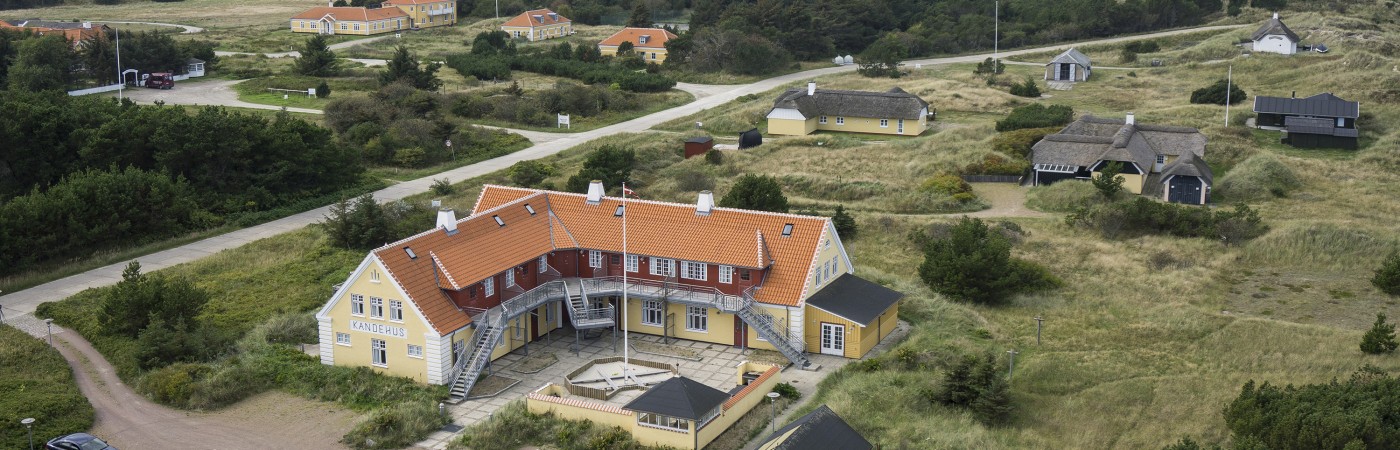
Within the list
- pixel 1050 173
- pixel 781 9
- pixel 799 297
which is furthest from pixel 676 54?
pixel 799 297

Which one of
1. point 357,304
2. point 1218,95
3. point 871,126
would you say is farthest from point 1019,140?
point 357,304

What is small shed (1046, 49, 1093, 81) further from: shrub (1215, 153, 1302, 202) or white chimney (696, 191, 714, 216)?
white chimney (696, 191, 714, 216)

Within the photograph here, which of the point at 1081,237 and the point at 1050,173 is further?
the point at 1050,173

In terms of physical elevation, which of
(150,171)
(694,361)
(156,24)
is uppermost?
(156,24)

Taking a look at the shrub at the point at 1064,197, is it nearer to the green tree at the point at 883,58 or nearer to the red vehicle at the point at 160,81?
the green tree at the point at 883,58

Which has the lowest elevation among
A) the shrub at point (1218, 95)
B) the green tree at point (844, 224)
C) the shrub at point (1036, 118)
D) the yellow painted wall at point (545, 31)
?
the green tree at point (844, 224)

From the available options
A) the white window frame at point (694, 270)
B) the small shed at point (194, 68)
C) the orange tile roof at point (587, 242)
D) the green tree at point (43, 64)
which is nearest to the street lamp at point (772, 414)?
the orange tile roof at point (587, 242)

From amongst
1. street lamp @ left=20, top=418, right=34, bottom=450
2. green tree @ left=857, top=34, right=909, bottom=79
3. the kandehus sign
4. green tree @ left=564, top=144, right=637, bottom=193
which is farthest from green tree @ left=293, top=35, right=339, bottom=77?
street lamp @ left=20, top=418, right=34, bottom=450

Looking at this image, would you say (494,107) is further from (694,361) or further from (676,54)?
(694,361)
